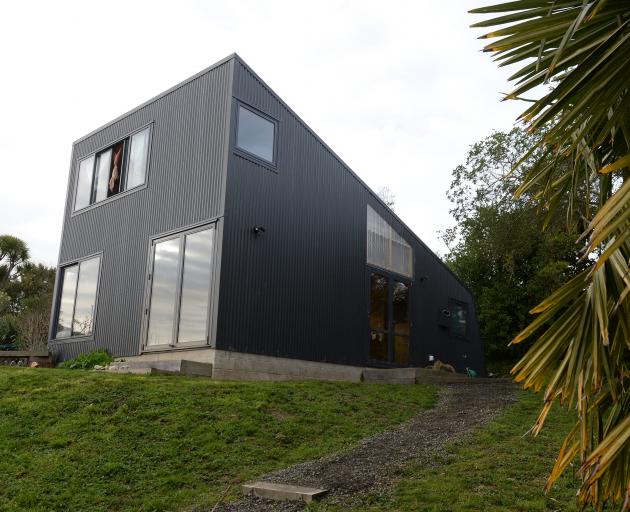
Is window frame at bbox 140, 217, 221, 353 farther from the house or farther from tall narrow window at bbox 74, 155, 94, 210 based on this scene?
tall narrow window at bbox 74, 155, 94, 210

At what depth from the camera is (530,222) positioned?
1848 centimetres

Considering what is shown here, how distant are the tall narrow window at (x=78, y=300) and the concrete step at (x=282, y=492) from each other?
31.0 feet

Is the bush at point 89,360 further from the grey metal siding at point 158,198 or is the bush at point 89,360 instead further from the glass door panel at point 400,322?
the glass door panel at point 400,322

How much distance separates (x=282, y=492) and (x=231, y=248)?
267 inches

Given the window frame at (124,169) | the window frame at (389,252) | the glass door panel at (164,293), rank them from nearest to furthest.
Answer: the glass door panel at (164,293) → the window frame at (124,169) → the window frame at (389,252)

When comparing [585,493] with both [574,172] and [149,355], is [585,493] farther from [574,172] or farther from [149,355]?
[149,355]

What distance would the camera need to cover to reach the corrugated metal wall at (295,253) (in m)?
12.4

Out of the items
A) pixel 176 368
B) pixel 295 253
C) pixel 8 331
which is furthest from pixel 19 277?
pixel 176 368

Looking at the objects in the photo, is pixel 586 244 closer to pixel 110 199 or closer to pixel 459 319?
pixel 110 199

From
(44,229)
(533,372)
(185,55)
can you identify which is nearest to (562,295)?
(533,372)

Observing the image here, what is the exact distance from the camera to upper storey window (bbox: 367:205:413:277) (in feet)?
52.7

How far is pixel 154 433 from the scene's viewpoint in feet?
25.8

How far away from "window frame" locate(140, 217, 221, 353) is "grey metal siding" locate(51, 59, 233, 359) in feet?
0.50

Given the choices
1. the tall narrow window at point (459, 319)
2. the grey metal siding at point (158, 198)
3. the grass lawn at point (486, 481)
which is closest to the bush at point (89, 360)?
the grey metal siding at point (158, 198)
